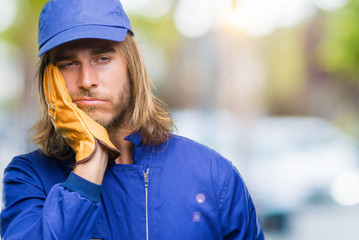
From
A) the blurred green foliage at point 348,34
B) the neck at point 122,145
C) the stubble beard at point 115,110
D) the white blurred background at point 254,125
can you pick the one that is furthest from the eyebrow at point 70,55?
the blurred green foliage at point 348,34

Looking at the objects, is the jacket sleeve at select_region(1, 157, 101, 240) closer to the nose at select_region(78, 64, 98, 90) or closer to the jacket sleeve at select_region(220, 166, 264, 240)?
the nose at select_region(78, 64, 98, 90)

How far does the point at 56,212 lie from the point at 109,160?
1.14ft

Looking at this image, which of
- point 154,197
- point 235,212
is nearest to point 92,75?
point 154,197

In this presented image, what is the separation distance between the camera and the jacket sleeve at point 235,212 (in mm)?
1977

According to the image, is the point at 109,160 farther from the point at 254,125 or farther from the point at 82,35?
the point at 254,125

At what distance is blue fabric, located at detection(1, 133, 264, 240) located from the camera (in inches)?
72.7

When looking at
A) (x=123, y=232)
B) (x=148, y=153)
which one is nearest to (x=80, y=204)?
(x=123, y=232)

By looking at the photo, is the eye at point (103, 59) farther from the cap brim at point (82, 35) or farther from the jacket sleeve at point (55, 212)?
the jacket sleeve at point (55, 212)

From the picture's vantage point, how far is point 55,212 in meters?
1.66

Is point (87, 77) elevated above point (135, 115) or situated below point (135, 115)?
above

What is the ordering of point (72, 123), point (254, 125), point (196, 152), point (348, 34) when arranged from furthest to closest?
point (348, 34) < point (254, 125) < point (196, 152) < point (72, 123)

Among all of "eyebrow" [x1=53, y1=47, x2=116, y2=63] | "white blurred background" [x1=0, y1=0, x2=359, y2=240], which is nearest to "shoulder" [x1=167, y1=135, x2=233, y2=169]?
"eyebrow" [x1=53, y1=47, x2=116, y2=63]

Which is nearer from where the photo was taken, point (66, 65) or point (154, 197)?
point (154, 197)

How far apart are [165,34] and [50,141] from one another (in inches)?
606
